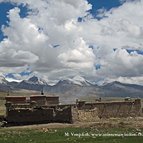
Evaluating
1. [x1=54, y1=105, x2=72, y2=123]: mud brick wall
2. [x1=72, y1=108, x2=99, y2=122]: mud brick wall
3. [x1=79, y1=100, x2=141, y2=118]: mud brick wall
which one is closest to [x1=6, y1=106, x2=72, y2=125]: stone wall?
[x1=54, y1=105, x2=72, y2=123]: mud brick wall

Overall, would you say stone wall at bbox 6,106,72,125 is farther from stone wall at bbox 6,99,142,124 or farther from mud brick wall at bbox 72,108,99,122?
mud brick wall at bbox 72,108,99,122

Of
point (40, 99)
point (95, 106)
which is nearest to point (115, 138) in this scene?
point (95, 106)

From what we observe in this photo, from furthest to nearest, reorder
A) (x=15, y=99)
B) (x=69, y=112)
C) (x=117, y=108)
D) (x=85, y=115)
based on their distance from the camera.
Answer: (x=15, y=99) → (x=117, y=108) → (x=85, y=115) → (x=69, y=112)

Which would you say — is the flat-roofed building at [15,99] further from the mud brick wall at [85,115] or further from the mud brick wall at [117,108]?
the mud brick wall at [85,115]

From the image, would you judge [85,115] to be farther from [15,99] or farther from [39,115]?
[15,99]

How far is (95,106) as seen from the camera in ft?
305

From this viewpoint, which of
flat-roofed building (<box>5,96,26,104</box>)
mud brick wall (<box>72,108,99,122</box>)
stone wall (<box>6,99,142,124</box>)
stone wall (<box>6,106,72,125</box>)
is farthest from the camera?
flat-roofed building (<box>5,96,26,104</box>)

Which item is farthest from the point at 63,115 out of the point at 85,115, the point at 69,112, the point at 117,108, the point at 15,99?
the point at 15,99

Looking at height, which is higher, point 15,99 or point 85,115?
point 15,99

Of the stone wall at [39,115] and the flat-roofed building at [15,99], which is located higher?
the flat-roofed building at [15,99]

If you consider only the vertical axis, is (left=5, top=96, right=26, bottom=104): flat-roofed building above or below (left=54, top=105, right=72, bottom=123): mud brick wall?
above

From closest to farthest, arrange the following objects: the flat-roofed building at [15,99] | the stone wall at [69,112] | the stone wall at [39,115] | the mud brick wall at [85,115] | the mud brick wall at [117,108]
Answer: the stone wall at [39,115]
the stone wall at [69,112]
the mud brick wall at [85,115]
the mud brick wall at [117,108]
the flat-roofed building at [15,99]

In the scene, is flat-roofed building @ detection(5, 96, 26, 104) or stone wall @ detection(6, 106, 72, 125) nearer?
stone wall @ detection(6, 106, 72, 125)

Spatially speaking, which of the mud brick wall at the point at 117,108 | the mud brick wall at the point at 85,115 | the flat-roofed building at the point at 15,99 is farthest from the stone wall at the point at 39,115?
the flat-roofed building at the point at 15,99
